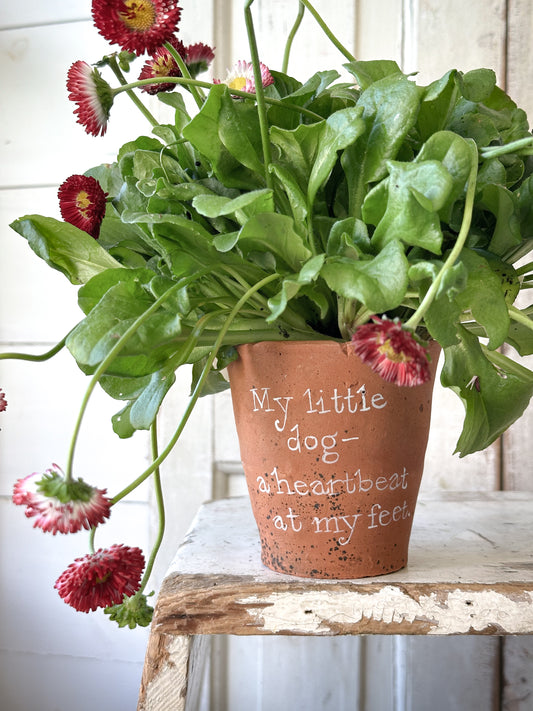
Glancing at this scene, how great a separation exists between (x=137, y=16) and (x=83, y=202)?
13cm

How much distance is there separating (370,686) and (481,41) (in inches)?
37.3

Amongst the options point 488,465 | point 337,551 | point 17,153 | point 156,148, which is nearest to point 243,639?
point 488,465

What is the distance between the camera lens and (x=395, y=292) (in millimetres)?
371

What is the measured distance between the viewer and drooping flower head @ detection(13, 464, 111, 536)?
1.09ft

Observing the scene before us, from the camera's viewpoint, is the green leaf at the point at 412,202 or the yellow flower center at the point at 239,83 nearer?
the green leaf at the point at 412,202

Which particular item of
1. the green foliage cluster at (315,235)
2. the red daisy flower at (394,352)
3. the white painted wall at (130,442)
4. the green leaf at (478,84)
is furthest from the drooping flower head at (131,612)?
the white painted wall at (130,442)

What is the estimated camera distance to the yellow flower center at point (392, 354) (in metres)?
0.31

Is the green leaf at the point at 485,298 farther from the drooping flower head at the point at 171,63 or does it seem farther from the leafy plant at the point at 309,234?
the drooping flower head at the point at 171,63

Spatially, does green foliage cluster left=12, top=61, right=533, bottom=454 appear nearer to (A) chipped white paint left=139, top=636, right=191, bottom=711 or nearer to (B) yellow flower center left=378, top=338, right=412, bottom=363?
(B) yellow flower center left=378, top=338, right=412, bottom=363

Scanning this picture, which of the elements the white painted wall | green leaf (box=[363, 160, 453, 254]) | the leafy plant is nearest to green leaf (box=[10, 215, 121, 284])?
the leafy plant

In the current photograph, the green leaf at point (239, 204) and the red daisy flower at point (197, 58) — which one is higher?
the red daisy flower at point (197, 58)

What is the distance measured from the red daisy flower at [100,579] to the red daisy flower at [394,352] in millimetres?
187

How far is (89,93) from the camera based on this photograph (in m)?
0.44

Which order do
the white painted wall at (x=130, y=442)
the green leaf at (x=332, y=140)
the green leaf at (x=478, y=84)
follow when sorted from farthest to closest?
the white painted wall at (x=130, y=442), the green leaf at (x=478, y=84), the green leaf at (x=332, y=140)
